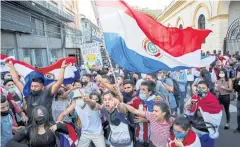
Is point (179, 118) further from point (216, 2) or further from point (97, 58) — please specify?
point (216, 2)

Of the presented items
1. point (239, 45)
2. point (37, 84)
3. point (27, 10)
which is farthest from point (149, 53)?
point (239, 45)

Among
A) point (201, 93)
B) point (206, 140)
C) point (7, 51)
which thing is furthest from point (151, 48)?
point (7, 51)

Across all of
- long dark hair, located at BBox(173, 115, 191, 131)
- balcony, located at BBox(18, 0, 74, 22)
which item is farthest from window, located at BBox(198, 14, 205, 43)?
long dark hair, located at BBox(173, 115, 191, 131)

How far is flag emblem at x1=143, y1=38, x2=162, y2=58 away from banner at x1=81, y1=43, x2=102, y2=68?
6.06 m

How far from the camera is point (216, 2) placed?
1675 centimetres

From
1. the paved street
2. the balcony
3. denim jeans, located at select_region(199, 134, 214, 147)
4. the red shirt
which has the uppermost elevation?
the balcony

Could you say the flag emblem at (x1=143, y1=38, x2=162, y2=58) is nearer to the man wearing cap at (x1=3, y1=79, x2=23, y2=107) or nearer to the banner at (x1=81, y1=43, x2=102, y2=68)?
the man wearing cap at (x1=3, y1=79, x2=23, y2=107)

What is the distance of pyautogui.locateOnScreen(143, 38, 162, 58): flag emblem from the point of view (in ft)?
12.8

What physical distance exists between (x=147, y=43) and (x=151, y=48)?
99 millimetres

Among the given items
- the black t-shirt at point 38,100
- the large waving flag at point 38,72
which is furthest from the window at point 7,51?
the black t-shirt at point 38,100

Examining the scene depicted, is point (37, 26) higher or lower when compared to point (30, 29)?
higher

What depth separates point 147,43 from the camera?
3.93 m

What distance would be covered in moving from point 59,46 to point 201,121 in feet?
50.1

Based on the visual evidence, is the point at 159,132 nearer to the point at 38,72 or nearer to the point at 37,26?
the point at 38,72
